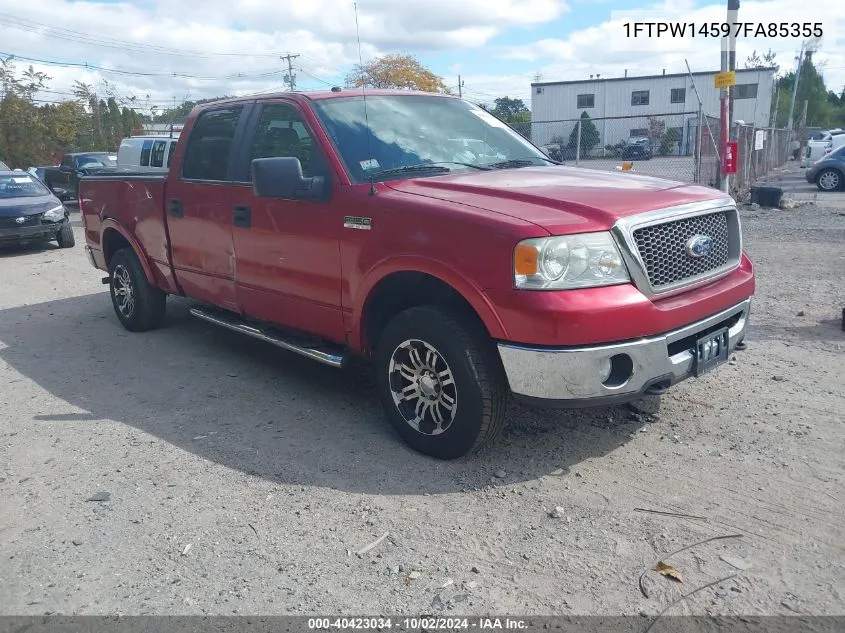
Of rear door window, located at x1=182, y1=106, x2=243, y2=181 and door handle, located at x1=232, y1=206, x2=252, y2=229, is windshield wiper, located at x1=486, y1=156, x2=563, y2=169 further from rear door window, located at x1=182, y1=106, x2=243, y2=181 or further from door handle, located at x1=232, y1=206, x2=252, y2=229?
rear door window, located at x1=182, y1=106, x2=243, y2=181

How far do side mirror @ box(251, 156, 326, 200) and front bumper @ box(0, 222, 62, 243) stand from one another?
34.7 ft

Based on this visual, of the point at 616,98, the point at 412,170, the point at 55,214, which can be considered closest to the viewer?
the point at 412,170

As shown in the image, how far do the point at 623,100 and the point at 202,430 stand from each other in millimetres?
53743

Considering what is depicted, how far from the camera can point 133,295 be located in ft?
22.2

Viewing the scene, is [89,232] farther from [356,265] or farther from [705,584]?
[705,584]

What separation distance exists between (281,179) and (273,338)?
3.92ft

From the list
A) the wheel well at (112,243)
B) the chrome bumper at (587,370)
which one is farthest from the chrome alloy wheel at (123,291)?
the chrome bumper at (587,370)

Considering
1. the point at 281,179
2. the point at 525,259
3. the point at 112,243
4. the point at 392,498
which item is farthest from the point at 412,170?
the point at 112,243

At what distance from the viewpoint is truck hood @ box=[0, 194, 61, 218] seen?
1290cm

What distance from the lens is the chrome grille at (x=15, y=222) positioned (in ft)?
41.8

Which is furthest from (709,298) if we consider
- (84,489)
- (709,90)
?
(709,90)

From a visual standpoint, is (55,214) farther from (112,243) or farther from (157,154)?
(112,243)

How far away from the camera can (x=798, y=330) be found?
20.2ft

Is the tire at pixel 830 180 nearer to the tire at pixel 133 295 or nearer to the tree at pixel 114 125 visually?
the tire at pixel 133 295
